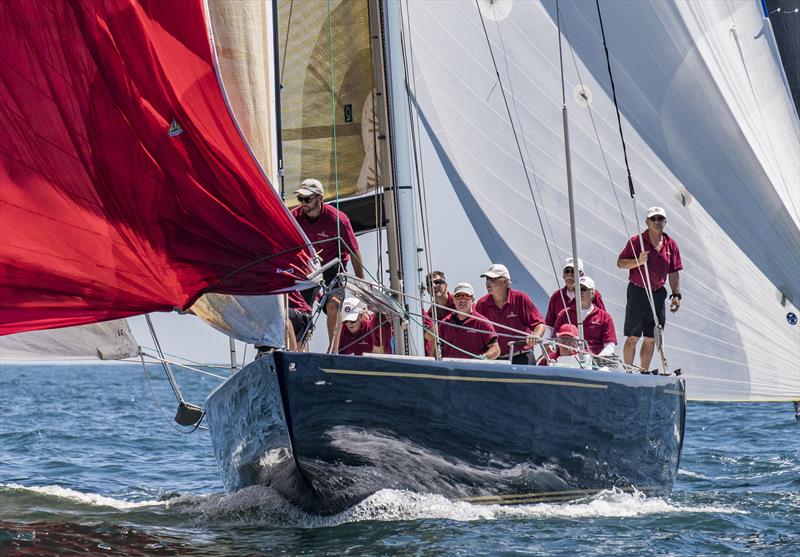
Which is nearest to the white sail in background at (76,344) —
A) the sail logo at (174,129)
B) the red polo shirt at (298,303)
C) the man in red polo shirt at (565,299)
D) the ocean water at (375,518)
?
the ocean water at (375,518)

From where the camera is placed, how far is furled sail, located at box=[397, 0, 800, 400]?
1105cm

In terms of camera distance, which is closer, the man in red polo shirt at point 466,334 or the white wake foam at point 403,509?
the white wake foam at point 403,509

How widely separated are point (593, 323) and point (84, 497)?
12.9ft

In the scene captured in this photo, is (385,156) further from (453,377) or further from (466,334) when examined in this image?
(453,377)

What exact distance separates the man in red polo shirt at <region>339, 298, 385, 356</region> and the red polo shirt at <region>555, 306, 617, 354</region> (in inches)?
56.9

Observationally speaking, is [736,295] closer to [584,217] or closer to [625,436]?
[584,217]

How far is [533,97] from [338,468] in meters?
5.92

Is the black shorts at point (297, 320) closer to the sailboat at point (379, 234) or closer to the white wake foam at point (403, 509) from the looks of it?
the sailboat at point (379, 234)

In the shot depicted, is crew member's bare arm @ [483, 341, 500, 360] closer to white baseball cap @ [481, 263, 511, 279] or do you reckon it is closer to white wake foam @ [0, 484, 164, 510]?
white baseball cap @ [481, 263, 511, 279]

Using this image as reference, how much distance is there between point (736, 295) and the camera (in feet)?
36.1

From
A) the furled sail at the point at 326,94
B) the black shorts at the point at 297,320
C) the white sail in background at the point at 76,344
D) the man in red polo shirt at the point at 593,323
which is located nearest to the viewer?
the black shorts at the point at 297,320

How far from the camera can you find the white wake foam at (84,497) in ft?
28.0

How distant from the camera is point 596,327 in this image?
9250 millimetres

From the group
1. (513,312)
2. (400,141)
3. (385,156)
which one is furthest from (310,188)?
(513,312)
